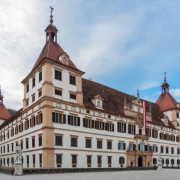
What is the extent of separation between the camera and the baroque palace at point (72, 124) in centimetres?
3391

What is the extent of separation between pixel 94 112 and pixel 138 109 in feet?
40.0

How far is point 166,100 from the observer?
59.4m

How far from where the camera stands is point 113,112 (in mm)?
42344

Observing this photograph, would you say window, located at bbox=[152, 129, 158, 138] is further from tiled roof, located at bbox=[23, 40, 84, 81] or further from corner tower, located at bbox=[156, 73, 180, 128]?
tiled roof, located at bbox=[23, 40, 84, 81]

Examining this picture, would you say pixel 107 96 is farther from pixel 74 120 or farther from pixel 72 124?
pixel 72 124

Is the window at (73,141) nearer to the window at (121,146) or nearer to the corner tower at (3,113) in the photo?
the window at (121,146)

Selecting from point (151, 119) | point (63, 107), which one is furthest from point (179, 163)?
point (63, 107)

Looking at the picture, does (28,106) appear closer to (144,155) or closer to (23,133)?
(23,133)

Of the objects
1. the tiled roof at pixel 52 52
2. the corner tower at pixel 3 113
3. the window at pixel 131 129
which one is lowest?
the window at pixel 131 129

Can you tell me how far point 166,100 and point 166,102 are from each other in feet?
2.34

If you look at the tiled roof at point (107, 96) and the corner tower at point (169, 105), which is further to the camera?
the corner tower at point (169, 105)

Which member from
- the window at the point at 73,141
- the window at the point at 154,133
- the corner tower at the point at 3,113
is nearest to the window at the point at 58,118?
the window at the point at 73,141

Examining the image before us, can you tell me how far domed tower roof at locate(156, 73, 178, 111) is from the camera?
189 feet

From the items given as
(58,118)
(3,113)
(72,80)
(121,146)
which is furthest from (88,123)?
(3,113)
